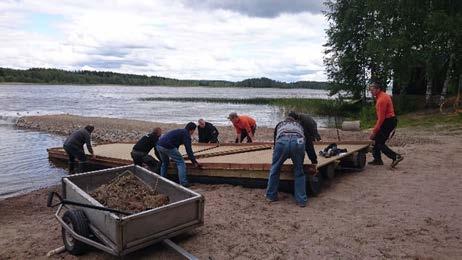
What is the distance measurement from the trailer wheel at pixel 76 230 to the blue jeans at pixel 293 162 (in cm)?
327

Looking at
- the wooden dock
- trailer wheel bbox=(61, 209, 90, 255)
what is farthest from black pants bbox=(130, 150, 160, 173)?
trailer wheel bbox=(61, 209, 90, 255)

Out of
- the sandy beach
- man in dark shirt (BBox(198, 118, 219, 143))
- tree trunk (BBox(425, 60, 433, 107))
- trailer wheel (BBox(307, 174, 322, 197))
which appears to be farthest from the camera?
tree trunk (BBox(425, 60, 433, 107))

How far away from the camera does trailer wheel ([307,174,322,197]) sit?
772 centimetres

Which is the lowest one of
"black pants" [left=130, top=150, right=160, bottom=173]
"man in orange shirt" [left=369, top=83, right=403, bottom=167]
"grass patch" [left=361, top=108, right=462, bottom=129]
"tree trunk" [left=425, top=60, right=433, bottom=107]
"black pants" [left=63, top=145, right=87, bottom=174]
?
"black pants" [left=63, top=145, right=87, bottom=174]

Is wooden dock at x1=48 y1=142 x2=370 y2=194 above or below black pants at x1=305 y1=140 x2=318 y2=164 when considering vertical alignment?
below

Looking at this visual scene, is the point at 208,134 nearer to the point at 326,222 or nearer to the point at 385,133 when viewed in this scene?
the point at 385,133

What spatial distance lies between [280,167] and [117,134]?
1597cm

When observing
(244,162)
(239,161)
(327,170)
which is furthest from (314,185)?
(239,161)

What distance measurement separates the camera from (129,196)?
6.39 m

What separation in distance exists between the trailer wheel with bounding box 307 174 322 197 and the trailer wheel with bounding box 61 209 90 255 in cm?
396

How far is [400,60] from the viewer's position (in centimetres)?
2403

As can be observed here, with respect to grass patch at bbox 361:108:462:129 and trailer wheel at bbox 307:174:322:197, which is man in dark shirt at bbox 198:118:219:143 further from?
grass patch at bbox 361:108:462:129

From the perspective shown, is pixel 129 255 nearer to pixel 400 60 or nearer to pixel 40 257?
pixel 40 257

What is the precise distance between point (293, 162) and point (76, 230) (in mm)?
3635
